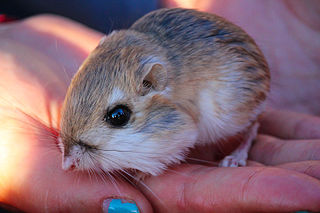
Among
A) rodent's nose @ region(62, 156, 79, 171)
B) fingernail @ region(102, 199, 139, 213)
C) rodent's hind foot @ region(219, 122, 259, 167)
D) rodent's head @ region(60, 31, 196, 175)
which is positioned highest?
rodent's head @ region(60, 31, 196, 175)

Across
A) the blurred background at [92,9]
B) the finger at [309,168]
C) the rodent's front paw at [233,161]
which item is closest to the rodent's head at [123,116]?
the rodent's front paw at [233,161]

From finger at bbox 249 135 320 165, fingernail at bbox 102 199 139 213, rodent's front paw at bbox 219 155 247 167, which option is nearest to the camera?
fingernail at bbox 102 199 139 213

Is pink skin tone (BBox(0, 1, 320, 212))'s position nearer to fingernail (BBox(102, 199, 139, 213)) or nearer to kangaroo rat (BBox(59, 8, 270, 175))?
fingernail (BBox(102, 199, 139, 213))

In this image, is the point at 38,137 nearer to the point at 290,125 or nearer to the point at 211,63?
the point at 211,63

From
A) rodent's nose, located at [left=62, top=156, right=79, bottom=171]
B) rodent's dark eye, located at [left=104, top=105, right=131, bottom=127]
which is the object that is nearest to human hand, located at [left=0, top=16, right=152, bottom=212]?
rodent's nose, located at [left=62, top=156, right=79, bottom=171]

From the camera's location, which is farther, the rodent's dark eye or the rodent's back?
the rodent's back

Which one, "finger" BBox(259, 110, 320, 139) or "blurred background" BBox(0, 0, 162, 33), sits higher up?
"blurred background" BBox(0, 0, 162, 33)

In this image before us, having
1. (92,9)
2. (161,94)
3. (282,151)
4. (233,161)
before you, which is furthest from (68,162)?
(92,9)

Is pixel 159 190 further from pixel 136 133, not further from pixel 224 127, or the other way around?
pixel 224 127
